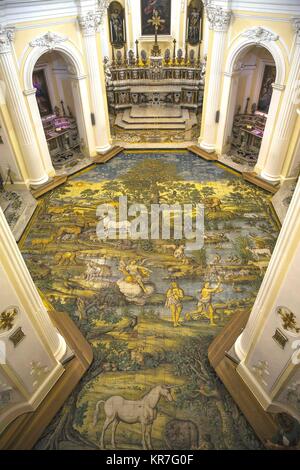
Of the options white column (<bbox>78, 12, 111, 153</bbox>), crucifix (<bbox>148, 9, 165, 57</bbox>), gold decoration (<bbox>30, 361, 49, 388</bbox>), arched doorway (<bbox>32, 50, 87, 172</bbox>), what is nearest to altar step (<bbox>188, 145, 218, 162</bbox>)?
white column (<bbox>78, 12, 111, 153</bbox>)

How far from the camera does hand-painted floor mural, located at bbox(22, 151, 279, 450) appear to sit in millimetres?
6418

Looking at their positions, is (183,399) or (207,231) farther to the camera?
(207,231)

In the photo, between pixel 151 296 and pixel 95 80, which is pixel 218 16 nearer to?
pixel 95 80

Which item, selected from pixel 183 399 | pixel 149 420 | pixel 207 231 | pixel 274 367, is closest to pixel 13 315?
pixel 149 420

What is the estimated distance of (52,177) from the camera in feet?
44.4

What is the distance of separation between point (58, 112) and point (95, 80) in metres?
3.72

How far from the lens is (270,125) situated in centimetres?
1227

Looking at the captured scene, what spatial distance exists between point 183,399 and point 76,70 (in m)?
12.5

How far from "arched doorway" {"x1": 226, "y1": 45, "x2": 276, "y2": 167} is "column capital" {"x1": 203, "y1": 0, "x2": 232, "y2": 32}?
2.52 metres

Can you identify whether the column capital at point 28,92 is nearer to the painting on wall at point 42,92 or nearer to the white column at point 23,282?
the painting on wall at point 42,92

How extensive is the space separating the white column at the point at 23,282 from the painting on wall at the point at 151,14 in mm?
19486

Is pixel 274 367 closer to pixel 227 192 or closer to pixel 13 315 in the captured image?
pixel 13 315

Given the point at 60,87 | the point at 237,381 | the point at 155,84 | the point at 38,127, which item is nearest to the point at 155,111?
the point at 155,84

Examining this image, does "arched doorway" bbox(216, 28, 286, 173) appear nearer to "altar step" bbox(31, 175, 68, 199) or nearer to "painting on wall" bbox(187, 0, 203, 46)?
"painting on wall" bbox(187, 0, 203, 46)
